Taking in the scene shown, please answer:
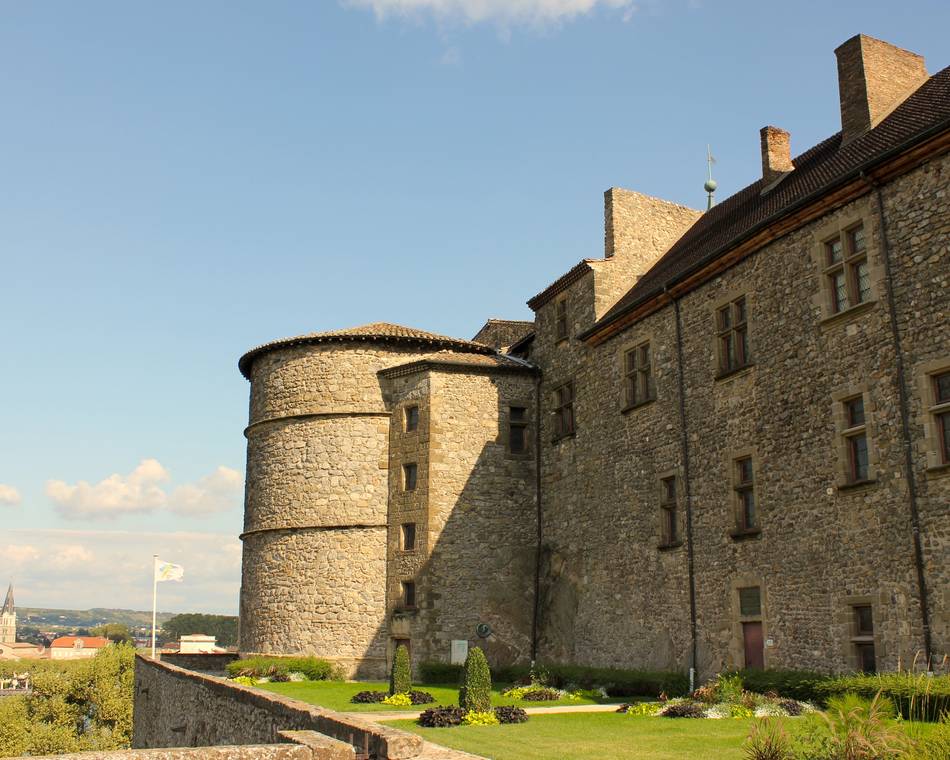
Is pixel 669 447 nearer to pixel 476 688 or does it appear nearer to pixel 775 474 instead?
pixel 775 474

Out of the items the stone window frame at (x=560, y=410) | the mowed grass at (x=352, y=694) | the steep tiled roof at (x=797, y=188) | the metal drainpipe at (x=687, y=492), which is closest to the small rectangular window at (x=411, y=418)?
the stone window frame at (x=560, y=410)

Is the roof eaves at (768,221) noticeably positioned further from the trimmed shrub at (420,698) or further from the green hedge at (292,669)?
the green hedge at (292,669)

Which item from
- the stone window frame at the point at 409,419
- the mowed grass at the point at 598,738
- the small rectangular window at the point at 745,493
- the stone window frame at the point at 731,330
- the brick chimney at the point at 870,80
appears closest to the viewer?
the mowed grass at the point at 598,738

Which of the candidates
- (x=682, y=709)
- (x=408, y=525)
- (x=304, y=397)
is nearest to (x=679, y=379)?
(x=682, y=709)

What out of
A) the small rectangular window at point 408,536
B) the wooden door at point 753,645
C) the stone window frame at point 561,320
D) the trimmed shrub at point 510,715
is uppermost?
the stone window frame at point 561,320

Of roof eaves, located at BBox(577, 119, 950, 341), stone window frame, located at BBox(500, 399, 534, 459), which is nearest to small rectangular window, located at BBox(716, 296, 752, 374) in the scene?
roof eaves, located at BBox(577, 119, 950, 341)

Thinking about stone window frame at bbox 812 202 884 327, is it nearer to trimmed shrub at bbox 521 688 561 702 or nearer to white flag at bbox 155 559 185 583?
A: trimmed shrub at bbox 521 688 561 702

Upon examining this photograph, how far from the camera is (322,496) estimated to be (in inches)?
1152

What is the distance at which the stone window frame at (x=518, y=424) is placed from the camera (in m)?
29.5

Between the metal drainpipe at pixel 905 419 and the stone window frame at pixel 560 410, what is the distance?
39.5 ft

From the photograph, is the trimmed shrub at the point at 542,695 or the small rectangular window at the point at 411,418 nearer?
the trimmed shrub at the point at 542,695

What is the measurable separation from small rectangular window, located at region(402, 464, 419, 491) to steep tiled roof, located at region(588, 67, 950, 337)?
22.6ft

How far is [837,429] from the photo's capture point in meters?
17.0

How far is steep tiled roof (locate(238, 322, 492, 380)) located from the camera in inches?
1193
